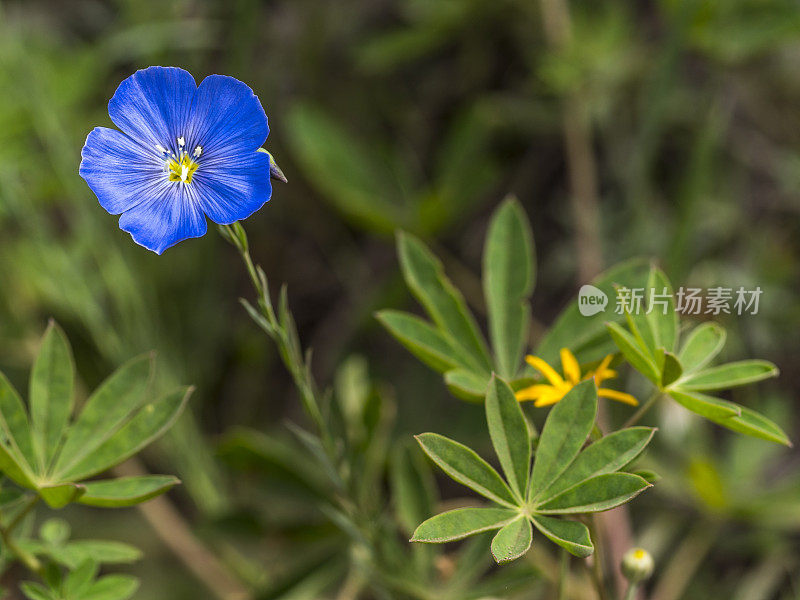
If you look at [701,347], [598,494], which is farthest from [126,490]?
[701,347]

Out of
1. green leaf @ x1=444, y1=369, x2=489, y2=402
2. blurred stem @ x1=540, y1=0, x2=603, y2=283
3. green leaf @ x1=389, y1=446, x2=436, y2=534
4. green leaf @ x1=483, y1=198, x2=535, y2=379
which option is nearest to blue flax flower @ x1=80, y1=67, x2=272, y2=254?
green leaf @ x1=444, y1=369, x2=489, y2=402

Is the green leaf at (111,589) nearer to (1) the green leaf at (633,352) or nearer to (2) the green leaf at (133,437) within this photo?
(2) the green leaf at (133,437)

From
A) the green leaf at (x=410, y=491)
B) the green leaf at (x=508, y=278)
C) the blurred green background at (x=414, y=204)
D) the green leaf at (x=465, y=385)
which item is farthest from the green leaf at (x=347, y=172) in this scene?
the green leaf at (x=465, y=385)

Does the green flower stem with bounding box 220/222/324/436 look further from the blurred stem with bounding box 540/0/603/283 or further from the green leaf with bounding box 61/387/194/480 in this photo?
the blurred stem with bounding box 540/0/603/283

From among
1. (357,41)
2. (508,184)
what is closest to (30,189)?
(357,41)

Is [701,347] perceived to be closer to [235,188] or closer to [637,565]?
[637,565]

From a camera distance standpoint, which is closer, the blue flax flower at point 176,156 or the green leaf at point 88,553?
the blue flax flower at point 176,156
